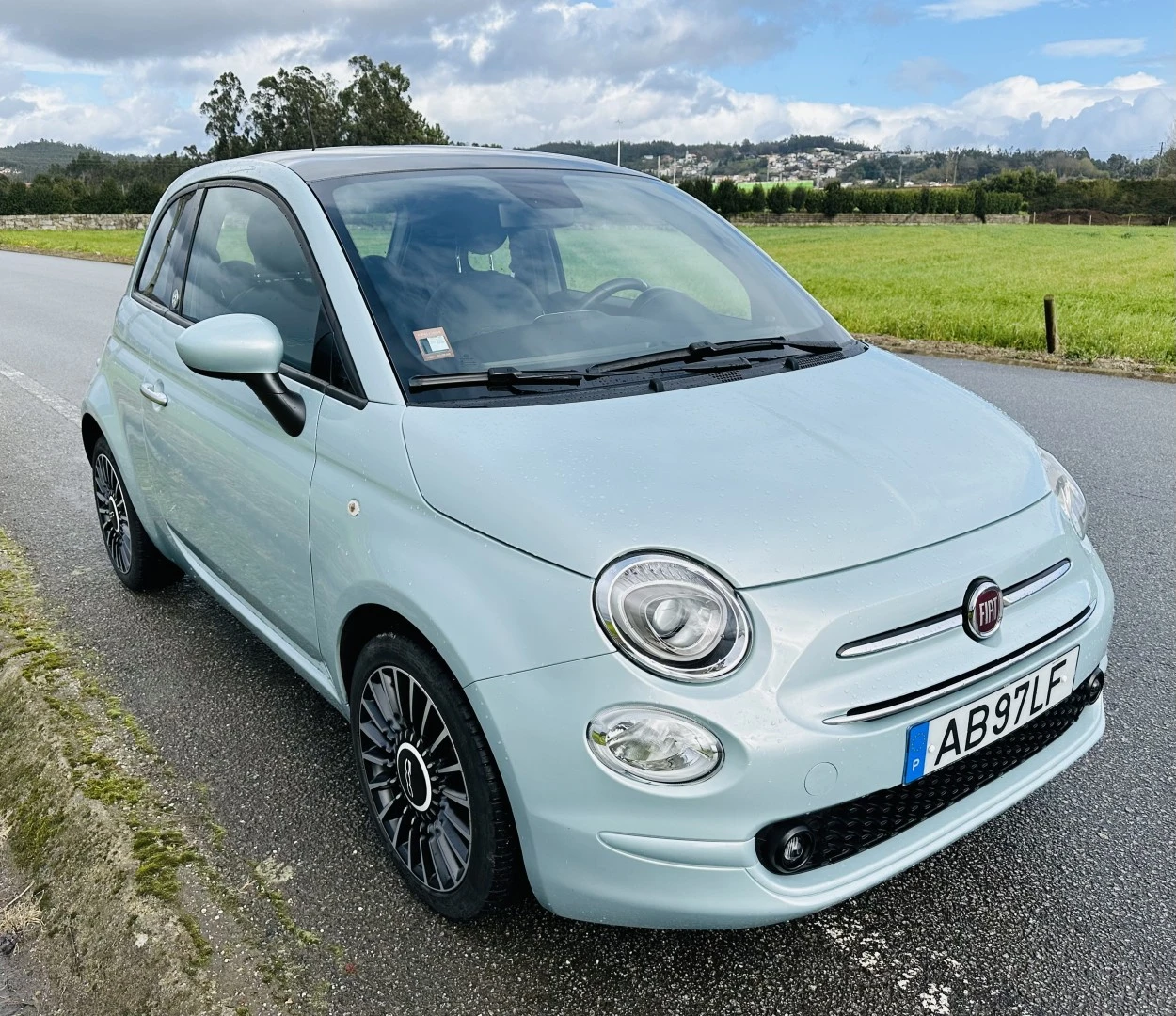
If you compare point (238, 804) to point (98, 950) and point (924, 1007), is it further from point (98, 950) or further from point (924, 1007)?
point (924, 1007)

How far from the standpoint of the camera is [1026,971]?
6.92ft

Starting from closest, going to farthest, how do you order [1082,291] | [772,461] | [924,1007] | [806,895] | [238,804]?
[806,895] → [924,1007] → [772,461] → [238,804] → [1082,291]

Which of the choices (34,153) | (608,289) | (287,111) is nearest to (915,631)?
(608,289)

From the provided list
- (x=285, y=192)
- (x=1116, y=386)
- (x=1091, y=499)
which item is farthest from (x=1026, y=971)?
(x=1116, y=386)

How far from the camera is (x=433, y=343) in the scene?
8.25 ft

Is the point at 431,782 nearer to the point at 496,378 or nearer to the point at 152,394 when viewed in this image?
the point at 496,378

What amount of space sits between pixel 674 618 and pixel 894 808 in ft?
2.00

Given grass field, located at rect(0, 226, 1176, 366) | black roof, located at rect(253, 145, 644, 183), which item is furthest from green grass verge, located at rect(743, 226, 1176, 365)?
black roof, located at rect(253, 145, 644, 183)

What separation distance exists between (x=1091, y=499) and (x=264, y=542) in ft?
14.5

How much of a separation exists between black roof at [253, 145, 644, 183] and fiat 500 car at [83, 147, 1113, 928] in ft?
0.09

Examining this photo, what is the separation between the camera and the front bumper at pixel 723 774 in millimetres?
1797

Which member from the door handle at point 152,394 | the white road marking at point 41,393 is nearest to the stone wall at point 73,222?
the white road marking at point 41,393

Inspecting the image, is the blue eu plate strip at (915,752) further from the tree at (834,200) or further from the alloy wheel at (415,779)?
the tree at (834,200)

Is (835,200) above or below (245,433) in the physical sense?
above
